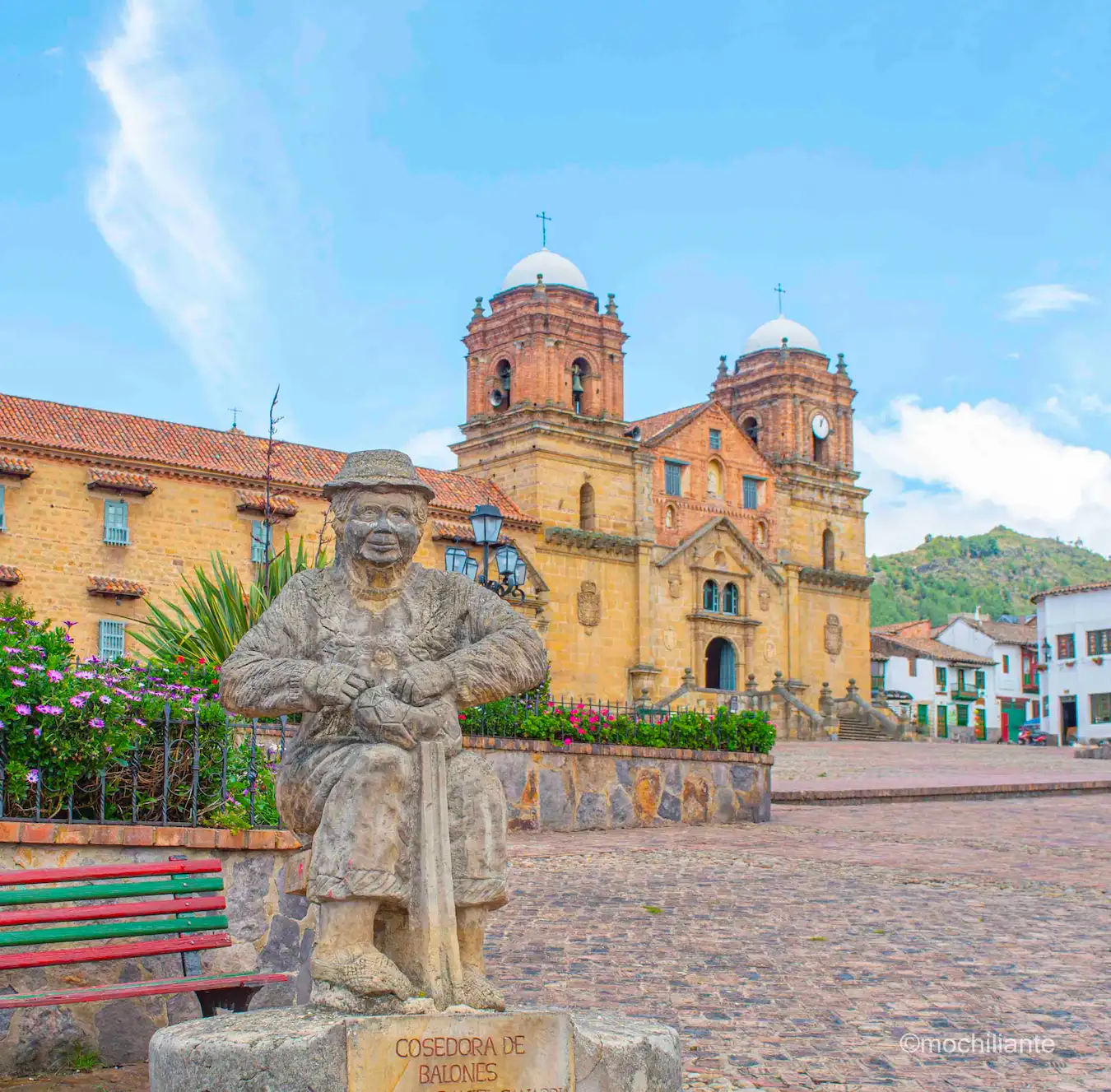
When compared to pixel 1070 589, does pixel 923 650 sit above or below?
below

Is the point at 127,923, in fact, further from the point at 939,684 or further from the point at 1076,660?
the point at 939,684

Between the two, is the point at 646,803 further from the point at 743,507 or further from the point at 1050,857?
the point at 743,507

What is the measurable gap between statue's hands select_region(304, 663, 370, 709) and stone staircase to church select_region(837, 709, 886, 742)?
3906 centimetres

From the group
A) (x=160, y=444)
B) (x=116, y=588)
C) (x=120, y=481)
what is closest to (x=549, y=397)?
(x=160, y=444)

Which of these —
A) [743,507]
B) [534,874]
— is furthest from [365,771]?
[743,507]

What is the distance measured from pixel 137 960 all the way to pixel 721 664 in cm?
3809

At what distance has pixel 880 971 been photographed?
737 cm

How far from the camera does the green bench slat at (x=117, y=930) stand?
5.23m

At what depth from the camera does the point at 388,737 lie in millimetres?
4035

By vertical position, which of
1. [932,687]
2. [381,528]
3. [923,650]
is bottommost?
[381,528]

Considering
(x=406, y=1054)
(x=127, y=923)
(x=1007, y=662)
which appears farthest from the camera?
(x=1007, y=662)

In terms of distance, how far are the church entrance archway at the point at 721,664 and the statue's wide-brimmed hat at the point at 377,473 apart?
127 feet

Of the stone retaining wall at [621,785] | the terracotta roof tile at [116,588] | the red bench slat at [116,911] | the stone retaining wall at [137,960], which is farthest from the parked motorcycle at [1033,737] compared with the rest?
the red bench slat at [116,911]

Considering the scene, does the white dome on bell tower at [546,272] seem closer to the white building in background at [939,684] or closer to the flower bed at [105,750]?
the white building in background at [939,684]
